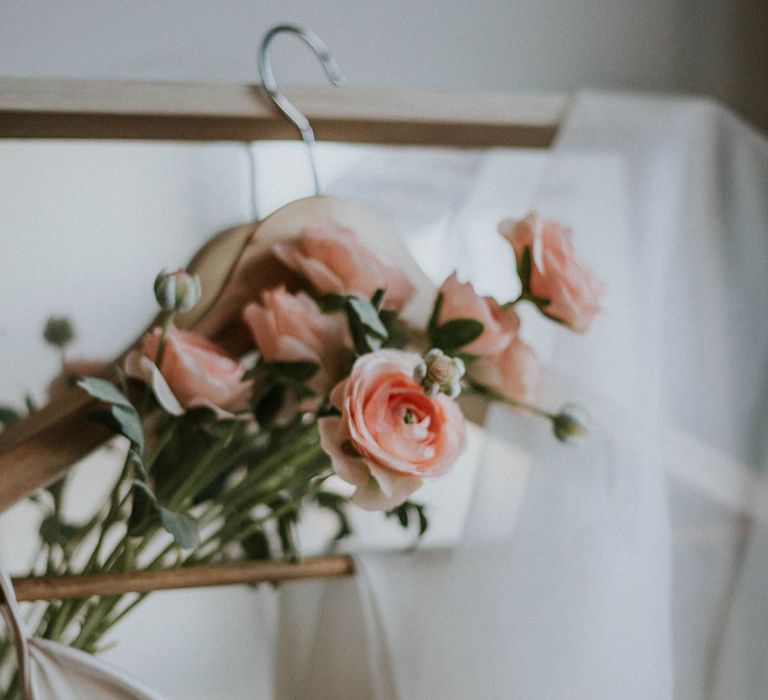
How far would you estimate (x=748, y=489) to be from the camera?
0.54 metres

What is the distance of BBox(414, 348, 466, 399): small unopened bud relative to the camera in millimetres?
409

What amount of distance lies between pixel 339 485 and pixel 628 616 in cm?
28

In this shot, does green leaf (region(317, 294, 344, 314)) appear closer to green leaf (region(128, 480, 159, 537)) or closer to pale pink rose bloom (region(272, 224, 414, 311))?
pale pink rose bloom (region(272, 224, 414, 311))

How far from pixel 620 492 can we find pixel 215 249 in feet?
0.94

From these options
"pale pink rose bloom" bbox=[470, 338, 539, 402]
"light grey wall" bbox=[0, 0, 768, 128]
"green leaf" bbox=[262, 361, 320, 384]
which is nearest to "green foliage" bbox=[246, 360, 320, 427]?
"green leaf" bbox=[262, 361, 320, 384]

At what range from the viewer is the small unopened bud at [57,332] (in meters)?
0.57

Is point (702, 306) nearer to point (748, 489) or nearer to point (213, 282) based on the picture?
point (748, 489)

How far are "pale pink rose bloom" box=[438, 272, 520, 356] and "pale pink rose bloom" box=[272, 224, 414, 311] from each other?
0.12 feet

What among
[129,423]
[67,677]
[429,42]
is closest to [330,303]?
[129,423]

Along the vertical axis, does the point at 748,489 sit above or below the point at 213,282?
below

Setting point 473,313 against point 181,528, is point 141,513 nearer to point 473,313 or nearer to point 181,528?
point 181,528

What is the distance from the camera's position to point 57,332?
57 centimetres

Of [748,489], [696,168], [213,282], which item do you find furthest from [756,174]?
[213,282]

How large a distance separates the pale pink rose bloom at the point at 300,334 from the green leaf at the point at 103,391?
0.08 m
